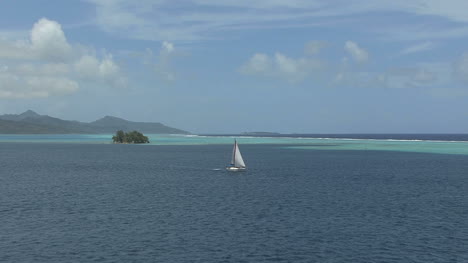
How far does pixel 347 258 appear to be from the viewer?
35.9 metres

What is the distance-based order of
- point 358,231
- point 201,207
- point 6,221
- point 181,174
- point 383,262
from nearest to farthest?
1. point 383,262
2. point 358,231
3. point 6,221
4. point 201,207
5. point 181,174

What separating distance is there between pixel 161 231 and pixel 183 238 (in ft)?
11.1

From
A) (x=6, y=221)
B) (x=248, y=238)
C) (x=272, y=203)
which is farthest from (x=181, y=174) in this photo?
(x=248, y=238)

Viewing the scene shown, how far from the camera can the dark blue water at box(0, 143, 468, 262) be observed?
37.1 metres

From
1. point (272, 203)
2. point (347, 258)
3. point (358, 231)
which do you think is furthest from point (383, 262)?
point (272, 203)

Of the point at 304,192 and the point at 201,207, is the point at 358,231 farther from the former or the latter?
the point at 304,192

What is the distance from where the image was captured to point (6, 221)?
47.8 m

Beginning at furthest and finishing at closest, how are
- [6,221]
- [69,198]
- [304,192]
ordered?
[304,192], [69,198], [6,221]

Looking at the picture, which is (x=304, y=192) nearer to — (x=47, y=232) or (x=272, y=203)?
(x=272, y=203)

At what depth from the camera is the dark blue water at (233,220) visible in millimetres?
37125

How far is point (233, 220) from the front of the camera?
160ft

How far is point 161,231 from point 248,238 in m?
8.33

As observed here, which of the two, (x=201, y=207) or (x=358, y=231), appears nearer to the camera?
(x=358, y=231)

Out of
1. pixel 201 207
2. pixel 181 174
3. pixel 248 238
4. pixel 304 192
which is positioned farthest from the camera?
pixel 181 174
